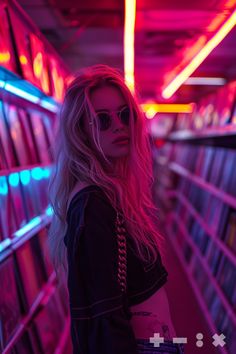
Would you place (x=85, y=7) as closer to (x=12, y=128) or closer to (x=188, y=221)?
(x=12, y=128)

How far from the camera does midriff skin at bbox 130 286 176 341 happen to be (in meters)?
1.45

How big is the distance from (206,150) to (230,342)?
278cm

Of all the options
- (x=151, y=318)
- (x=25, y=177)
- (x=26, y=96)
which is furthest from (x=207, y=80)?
(x=151, y=318)

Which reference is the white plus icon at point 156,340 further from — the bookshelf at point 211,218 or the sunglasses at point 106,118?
the bookshelf at point 211,218

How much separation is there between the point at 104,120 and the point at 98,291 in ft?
1.84

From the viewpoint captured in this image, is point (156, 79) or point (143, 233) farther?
point (156, 79)

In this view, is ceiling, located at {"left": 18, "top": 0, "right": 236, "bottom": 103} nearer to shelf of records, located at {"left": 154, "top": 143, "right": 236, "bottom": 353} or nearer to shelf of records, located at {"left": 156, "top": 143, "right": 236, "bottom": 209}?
shelf of records, located at {"left": 156, "top": 143, "right": 236, "bottom": 209}

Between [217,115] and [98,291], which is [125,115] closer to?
[98,291]

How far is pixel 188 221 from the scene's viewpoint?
239 inches

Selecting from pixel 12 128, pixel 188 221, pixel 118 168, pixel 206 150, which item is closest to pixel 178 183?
pixel 188 221

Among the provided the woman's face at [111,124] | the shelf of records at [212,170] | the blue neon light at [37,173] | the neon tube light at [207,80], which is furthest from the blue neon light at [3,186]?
the neon tube light at [207,80]

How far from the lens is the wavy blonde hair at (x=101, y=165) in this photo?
1.45m

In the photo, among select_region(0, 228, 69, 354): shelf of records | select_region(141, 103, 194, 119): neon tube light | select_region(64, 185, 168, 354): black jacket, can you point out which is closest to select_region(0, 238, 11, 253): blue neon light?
select_region(0, 228, 69, 354): shelf of records

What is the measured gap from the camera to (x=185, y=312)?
431cm
